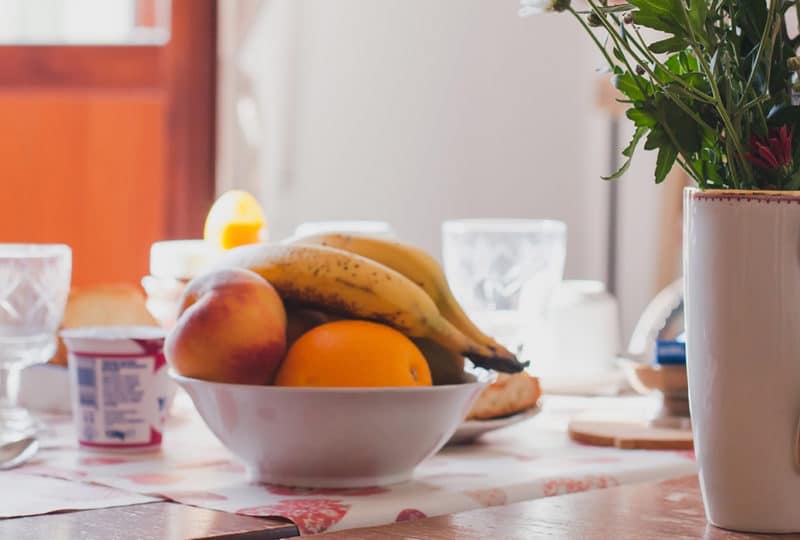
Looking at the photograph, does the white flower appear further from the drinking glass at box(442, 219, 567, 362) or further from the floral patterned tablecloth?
the drinking glass at box(442, 219, 567, 362)

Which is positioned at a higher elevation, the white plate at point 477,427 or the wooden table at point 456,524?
the wooden table at point 456,524

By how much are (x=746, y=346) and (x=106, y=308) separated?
676 mm

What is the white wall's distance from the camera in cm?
271

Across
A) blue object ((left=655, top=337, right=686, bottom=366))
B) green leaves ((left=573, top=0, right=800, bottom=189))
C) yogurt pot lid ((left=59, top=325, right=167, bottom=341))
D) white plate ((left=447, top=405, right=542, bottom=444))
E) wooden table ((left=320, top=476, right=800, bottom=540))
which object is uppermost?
green leaves ((left=573, top=0, right=800, bottom=189))

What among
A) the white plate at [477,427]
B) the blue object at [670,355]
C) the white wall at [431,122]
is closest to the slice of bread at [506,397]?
the white plate at [477,427]

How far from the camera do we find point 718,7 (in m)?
0.69

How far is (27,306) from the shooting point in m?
0.97

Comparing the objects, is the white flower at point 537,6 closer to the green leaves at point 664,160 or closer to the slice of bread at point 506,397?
the green leaves at point 664,160

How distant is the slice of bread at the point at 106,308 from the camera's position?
1.18 meters

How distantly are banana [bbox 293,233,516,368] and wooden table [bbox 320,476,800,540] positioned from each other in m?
0.17

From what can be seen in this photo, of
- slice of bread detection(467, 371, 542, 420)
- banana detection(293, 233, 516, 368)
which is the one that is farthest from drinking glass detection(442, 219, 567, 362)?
banana detection(293, 233, 516, 368)

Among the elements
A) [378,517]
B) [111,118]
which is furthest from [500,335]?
[111,118]

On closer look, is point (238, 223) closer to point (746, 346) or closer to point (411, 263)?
point (411, 263)

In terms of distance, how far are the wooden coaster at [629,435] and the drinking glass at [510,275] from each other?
0.13 m
